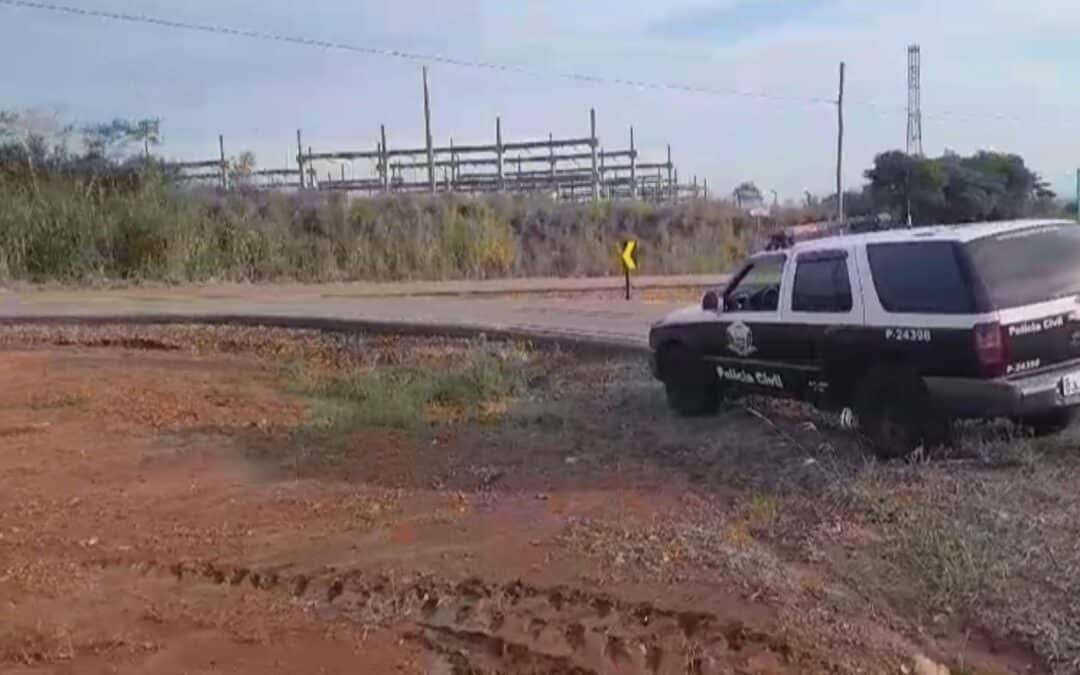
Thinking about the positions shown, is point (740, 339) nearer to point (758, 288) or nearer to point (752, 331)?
point (752, 331)

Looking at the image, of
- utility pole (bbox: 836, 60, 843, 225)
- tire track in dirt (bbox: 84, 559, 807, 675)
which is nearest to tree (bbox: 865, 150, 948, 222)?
utility pole (bbox: 836, 60, 843, 225)

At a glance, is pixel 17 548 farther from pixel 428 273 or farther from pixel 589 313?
pixel 428 273

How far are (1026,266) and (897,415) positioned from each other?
1348 mm

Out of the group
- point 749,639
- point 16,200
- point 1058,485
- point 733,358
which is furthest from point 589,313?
point 16,200

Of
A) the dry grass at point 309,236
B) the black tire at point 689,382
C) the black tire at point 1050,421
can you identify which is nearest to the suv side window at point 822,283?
the black tire at point 689,382

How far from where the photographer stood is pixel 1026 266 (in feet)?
27.7

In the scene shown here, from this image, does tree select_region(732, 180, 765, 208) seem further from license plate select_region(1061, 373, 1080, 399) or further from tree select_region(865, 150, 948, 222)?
license plate select_region(1061, 373, 1080, 399)

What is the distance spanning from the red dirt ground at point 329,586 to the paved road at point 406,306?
22.9 ft

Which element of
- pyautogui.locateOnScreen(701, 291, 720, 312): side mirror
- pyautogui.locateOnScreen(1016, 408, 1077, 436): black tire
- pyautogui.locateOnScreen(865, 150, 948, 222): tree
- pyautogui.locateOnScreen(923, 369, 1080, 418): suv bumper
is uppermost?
Answer: pyautogui.locateOnScreen(865, 150, 948, 222): tree

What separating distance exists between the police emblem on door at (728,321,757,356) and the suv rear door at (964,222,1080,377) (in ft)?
7.80

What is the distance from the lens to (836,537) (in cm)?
709

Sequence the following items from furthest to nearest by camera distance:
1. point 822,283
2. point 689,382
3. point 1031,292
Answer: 1. point 689,382
2. point 822,283
3. point 1031,292

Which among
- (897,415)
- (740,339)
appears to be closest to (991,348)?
(897,415)

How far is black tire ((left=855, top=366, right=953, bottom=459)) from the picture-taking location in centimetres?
874
